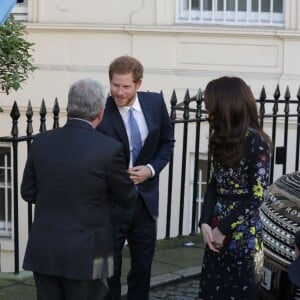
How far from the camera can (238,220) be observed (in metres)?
5.00

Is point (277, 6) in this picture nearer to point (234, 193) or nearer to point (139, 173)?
point (139, 173)

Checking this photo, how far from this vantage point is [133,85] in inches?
213

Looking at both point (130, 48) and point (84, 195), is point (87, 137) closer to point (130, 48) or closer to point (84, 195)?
point (84, 195)

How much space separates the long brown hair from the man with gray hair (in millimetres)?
593

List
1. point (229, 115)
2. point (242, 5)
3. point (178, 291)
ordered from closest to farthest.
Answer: point (229, 115), point (178, 291), point (242, 5)

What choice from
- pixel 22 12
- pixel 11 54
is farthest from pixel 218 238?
pixel 22 12

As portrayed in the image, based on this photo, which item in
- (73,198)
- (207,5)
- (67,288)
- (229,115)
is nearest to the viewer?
(73,198)

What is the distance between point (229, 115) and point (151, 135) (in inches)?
31.1

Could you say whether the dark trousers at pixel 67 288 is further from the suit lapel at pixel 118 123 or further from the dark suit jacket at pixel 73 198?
the suit lapel at pixel 118 123

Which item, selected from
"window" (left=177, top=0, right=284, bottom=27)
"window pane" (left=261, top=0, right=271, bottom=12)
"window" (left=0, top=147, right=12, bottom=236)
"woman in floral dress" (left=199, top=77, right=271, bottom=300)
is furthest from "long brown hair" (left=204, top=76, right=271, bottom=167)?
→ "window" (left=0, top=147, right=12, bottom=236)

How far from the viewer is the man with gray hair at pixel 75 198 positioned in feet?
14.9

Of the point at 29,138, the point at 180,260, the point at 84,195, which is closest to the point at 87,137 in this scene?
the point at 84,195

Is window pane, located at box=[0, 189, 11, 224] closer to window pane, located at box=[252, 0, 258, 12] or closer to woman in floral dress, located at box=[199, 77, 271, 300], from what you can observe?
window pane, located at box=[252, 0, 258, 12]

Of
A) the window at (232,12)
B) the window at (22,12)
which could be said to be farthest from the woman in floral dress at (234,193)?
the window at (22,12)
